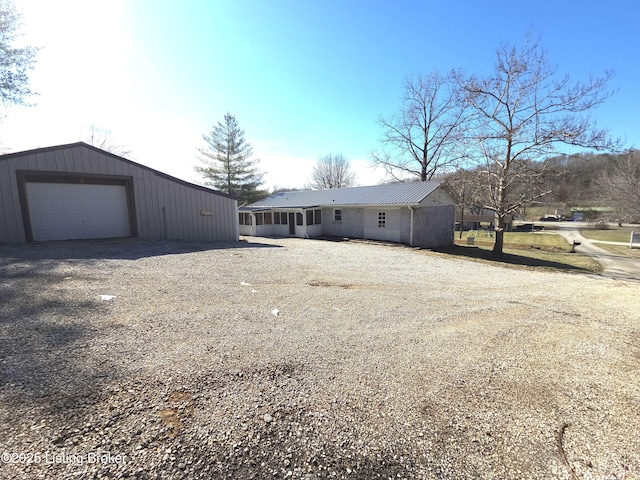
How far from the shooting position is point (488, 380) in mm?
3143

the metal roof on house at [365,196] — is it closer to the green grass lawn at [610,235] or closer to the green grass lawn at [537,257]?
the green grass lawn at [537,257]

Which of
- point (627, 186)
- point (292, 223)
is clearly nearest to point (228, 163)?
point (292, 223)

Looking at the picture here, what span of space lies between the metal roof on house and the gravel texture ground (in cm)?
1215

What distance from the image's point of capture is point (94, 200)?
11547mm

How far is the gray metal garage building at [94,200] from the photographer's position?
32.8ft

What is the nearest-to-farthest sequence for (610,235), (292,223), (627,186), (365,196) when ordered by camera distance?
(365,196)
(292,223)
(627,186)
(610,235)

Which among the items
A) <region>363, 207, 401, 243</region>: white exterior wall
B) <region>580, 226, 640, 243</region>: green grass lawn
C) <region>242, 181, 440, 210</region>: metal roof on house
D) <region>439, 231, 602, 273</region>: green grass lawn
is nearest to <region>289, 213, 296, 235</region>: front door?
<region>242, 181, 440, 210</region>: metal roof on house

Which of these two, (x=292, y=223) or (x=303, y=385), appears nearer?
(x=303, y=385)

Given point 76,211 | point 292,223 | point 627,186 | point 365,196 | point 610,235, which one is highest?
point 627,186

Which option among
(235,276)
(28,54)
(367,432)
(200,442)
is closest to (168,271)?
(235,276)

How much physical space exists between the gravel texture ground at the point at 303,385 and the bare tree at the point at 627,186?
32211mm

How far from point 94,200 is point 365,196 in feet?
48.8

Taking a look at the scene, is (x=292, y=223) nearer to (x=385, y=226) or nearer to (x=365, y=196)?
(x=365, y=196)

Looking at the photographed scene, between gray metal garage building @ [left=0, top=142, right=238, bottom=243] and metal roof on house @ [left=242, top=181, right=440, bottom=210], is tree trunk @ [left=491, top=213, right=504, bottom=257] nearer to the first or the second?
metal roof on house @ [left=242, top=181, right=440, bottom=210]
